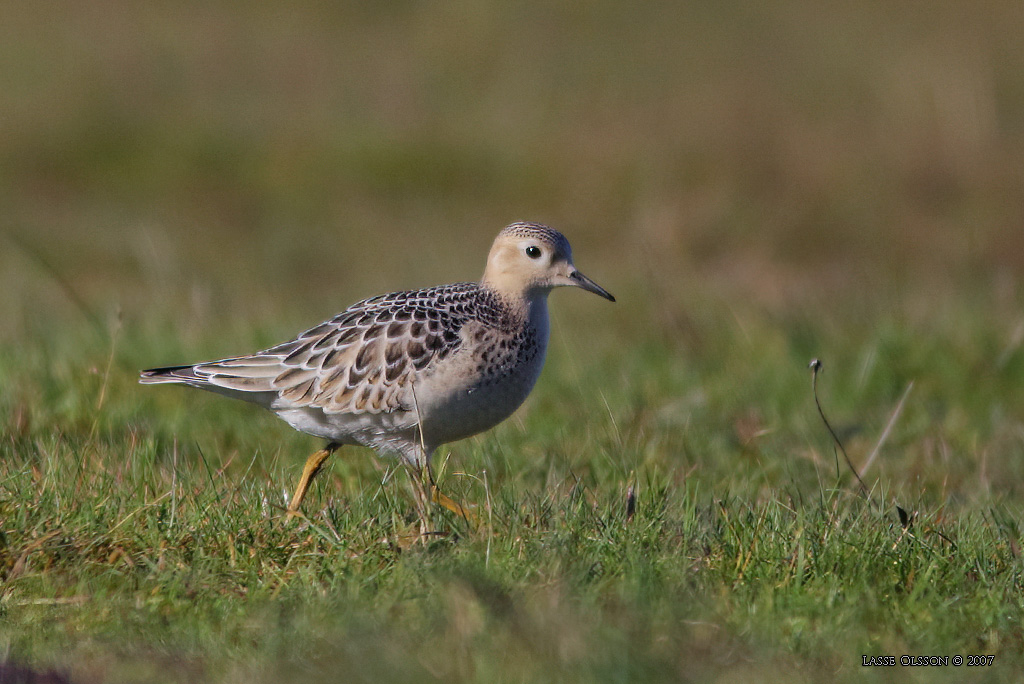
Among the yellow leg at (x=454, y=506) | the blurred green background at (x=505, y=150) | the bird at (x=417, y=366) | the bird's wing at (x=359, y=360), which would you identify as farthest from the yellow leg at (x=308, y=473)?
the blurred green background at (x=505, y=150)

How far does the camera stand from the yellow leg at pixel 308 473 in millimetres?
5141

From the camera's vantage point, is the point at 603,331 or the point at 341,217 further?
the point at 341,217

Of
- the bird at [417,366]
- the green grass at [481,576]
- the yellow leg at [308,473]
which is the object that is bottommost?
the green grass at [481,576]

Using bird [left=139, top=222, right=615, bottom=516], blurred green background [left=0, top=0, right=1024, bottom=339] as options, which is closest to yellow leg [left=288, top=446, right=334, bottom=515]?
bird [left=139, top=222, right=615, bottom=516]

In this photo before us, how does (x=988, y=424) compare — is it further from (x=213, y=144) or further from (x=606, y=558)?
(x=213, y=144)

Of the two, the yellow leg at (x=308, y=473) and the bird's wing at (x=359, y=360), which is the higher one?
Answer: the bird's wing at (x=359, y=360)

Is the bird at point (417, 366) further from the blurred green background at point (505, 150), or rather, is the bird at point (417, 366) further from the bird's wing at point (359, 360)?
Result: the blurred green background at point (505, 150)

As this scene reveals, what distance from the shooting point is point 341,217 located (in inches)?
579

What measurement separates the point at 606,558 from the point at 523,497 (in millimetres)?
793

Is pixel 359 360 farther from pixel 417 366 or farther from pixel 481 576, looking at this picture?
pixel 481 576

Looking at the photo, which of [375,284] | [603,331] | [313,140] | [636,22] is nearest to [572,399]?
[603,331]

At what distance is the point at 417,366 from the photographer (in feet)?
17.7

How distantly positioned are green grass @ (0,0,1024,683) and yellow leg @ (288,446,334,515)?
0.09 metres

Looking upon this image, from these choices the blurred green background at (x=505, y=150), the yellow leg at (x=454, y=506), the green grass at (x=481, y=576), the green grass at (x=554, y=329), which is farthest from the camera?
the blurred green background at (x=505, y=150)
